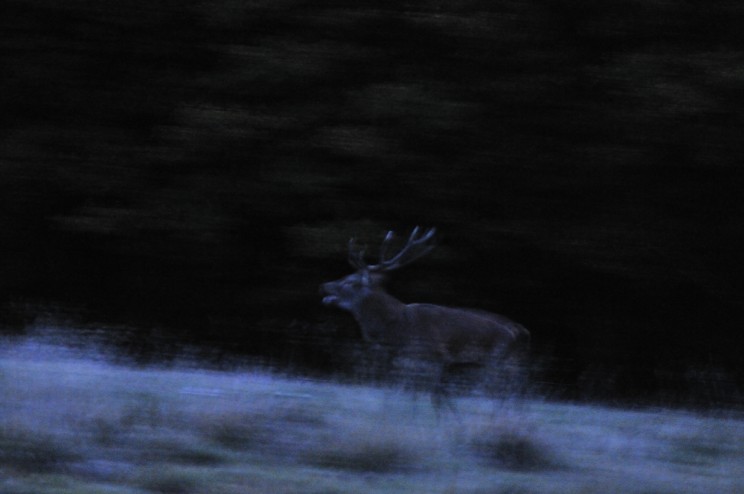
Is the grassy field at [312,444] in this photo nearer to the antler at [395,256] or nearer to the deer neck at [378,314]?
the deer neck at [378,314]

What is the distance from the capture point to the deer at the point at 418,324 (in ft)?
29.9

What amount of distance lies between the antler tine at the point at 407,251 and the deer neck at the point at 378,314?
0.60m

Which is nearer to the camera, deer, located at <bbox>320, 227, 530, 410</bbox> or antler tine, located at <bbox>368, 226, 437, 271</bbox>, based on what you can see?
deer, located at <bbox>320, 227, 530, 410</bbox>

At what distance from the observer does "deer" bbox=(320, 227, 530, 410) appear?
9.12 metres

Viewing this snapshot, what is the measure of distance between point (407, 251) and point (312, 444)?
6.62m

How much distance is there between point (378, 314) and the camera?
10445 millimetres

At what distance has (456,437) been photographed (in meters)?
5.11

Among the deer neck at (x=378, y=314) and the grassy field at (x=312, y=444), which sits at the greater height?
the grassy field at (x=312, y=444)

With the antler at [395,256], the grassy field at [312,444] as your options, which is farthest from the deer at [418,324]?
the grassy field at [312,444]

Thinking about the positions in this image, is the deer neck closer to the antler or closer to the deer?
the deer

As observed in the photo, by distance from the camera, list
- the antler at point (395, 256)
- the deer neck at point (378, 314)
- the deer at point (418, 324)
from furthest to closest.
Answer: the antler at point (395, 256), the deer neck at point (378, 314), the deer at point (418, 324)

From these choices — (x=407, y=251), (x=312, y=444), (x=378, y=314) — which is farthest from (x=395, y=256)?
(x=312, y=444)

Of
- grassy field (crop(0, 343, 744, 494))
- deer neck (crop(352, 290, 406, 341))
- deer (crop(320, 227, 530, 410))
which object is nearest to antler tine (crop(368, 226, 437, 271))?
deer (crop(320, 227, 530, 410))

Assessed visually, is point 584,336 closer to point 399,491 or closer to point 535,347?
point 535,347
